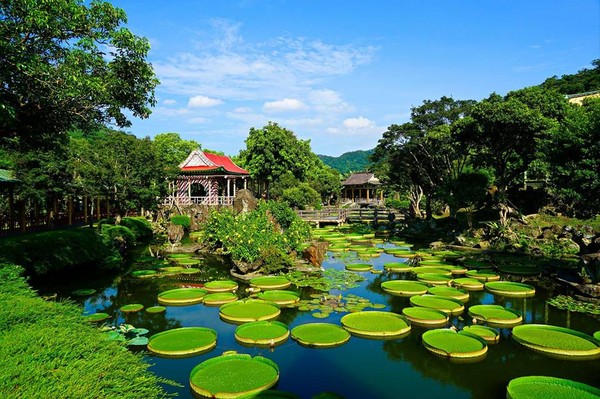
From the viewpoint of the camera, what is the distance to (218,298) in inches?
424

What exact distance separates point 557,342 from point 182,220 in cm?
2527

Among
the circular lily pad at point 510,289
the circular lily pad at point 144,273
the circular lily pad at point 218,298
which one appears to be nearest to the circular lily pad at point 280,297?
the circular lily pad at point 218,298

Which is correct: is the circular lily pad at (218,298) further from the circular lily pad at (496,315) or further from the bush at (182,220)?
the bush at (182,220)

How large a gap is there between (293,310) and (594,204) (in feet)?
33.5

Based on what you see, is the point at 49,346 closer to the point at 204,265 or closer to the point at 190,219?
the point at 204,265

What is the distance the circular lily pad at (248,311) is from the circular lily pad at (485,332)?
448cm

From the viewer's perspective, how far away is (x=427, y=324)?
28.4 feet

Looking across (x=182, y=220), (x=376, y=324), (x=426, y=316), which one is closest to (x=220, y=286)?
(x=376, y=324)

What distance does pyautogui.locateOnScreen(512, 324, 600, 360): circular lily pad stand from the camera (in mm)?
7020

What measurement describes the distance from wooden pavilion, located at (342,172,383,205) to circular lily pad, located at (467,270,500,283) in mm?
40235

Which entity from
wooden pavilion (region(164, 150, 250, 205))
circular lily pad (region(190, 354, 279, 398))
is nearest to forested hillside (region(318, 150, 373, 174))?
wooden pavilion (region(164, 150, 250, 205))

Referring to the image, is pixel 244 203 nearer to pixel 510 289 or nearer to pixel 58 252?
pixel 58 252

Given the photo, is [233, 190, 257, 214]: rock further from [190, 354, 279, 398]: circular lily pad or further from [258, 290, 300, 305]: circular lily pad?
[190, 354, 279, 398]: circular lily pad

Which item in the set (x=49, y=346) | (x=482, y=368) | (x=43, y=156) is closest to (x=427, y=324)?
(x=482, y=368)
